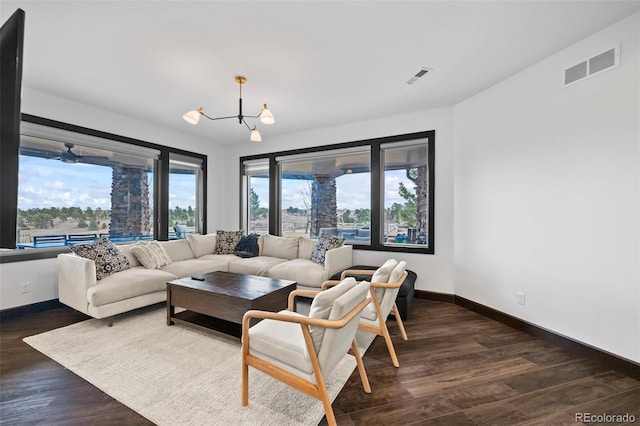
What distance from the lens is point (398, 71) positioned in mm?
2857

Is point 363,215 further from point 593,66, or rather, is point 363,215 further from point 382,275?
point 593,66

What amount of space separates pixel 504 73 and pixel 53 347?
528 cm

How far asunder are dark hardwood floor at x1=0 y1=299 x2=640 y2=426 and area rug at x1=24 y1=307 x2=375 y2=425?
0.09m

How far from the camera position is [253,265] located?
4.03 meters

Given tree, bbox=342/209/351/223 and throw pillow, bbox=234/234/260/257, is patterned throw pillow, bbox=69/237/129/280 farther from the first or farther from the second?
tree, bbox=342/209/351/223

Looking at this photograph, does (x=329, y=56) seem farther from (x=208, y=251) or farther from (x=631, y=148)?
(x=208, y=251)

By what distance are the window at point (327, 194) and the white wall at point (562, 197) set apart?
1.64 metres

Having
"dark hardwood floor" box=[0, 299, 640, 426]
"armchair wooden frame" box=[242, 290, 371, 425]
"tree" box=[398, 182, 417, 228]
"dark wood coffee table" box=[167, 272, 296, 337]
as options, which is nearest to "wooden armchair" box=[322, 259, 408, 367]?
"dark hardwood floor" box=[0, 299, 640, 426]

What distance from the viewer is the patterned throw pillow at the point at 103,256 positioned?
310cm

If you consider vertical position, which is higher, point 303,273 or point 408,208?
point 408,208

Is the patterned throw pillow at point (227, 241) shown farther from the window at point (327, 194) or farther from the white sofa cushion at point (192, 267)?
the window at point (327, 194)

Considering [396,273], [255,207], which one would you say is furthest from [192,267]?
[396,273]

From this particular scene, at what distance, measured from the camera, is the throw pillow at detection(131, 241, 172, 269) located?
3695mm

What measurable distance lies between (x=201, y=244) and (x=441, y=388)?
4147mm
